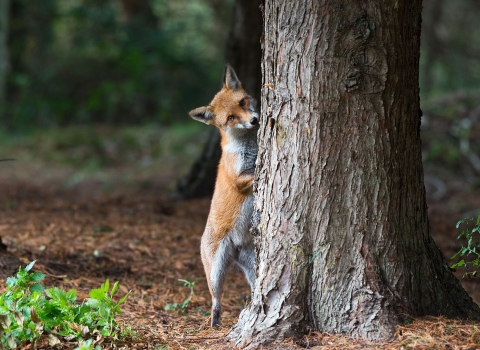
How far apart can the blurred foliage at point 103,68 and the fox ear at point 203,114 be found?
12.2 metres

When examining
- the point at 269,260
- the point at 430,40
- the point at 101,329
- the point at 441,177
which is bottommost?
the point at 101,329

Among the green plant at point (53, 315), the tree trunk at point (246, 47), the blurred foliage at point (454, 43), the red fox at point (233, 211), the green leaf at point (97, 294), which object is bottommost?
the green plant at point (53, 315)

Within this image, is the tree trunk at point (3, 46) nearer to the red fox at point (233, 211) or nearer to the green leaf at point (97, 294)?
the red fox at point (233, 211)

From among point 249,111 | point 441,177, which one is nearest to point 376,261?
point 249,111

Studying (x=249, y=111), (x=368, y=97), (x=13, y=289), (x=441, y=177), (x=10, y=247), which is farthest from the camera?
(x=441, y=177)

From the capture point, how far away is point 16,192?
10.6 meters

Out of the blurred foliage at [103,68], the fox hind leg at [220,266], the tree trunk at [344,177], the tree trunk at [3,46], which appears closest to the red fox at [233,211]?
the fox hind leg at [220,266]

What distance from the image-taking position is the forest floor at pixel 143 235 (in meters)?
3.68

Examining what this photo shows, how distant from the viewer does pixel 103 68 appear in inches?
706

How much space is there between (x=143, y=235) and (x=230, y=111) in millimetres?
2568

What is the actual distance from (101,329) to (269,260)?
1.16 m

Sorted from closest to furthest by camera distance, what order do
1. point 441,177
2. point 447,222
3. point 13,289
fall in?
1. point 13,289
2. point 447,222
3. point 441,177

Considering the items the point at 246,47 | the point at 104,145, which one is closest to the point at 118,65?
the point at 104,145

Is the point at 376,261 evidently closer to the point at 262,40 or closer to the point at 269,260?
the point at 269,260
